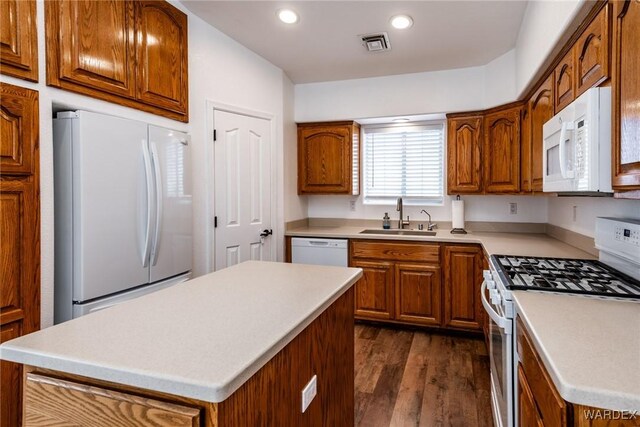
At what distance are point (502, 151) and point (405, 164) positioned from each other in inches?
43.3

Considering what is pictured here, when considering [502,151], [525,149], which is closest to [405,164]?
[502,151]

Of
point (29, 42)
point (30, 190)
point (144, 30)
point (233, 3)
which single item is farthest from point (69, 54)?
point (233, 3)

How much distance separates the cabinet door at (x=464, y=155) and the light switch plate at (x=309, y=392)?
2.81m

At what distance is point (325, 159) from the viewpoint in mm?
4062

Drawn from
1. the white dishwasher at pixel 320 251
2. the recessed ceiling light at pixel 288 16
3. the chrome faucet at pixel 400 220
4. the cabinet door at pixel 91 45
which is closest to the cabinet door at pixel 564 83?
the recessed ceiling light at pixel 288 16

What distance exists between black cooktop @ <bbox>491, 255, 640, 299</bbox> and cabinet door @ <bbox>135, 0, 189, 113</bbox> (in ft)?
7.39

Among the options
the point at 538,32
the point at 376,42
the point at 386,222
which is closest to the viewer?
the point at 538,32

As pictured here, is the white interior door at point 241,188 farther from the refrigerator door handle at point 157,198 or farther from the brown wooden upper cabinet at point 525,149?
the brown wooden upper cabinet at point 525,149

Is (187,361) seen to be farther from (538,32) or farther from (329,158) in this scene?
(329,158)

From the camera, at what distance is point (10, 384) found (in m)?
1.57

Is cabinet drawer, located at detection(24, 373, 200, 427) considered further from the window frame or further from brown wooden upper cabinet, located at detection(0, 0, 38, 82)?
the window frame

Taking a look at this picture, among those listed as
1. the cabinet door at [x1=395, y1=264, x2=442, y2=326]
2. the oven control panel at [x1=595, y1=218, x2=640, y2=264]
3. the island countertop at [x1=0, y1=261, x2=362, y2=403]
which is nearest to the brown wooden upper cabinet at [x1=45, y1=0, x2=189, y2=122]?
the island countertop at [x1=0, y1=261, x2=362, y2=403]

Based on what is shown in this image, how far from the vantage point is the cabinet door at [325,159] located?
4.00m

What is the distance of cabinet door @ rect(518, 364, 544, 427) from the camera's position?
1124 mm
